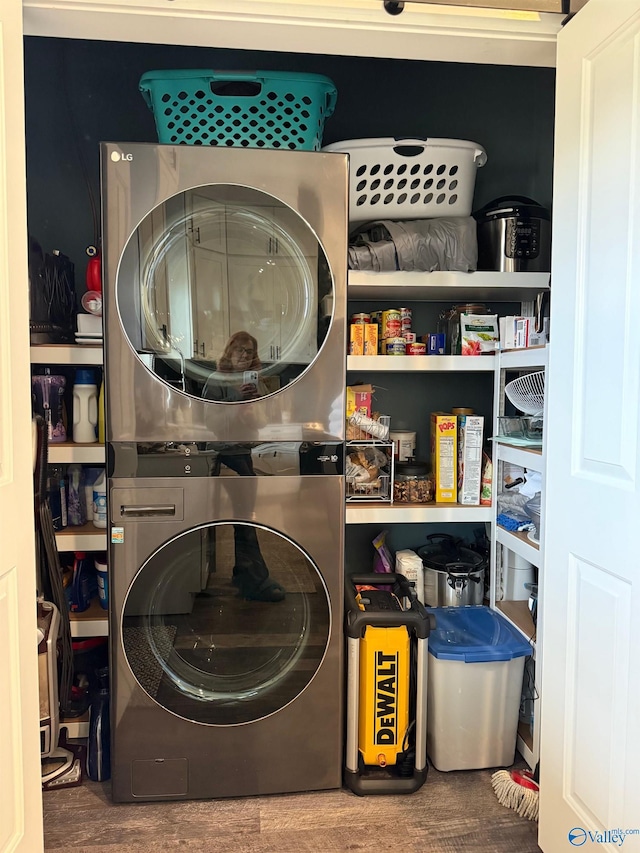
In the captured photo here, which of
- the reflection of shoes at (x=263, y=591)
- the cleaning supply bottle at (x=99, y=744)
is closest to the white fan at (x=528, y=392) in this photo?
the reflection of shoes at (x=263, y=591)

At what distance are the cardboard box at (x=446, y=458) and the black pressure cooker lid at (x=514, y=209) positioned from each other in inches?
25.4

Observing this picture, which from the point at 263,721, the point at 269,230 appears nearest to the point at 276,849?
the point at 263,721

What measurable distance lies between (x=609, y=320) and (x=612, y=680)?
695mm

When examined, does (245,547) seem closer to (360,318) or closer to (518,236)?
(360,318)

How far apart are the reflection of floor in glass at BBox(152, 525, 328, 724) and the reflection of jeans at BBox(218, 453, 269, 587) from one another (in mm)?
16

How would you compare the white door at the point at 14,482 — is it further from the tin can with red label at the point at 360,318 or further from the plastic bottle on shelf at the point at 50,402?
the tin can with red label at the point at 360,318

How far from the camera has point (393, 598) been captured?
6.29ft

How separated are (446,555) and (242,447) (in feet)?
3.03

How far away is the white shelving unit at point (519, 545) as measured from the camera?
1.78 m

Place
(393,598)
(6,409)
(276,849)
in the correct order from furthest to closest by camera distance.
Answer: (393,598), (276,849), (6,409)

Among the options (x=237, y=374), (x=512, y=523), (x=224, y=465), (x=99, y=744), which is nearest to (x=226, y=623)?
(x=224, y=465)

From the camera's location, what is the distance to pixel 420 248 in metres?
1.95

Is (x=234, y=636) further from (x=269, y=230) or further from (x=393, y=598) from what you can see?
(x=269, y=230)

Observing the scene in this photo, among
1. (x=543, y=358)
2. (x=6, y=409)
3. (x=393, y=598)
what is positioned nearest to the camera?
(x=6, y=409)
